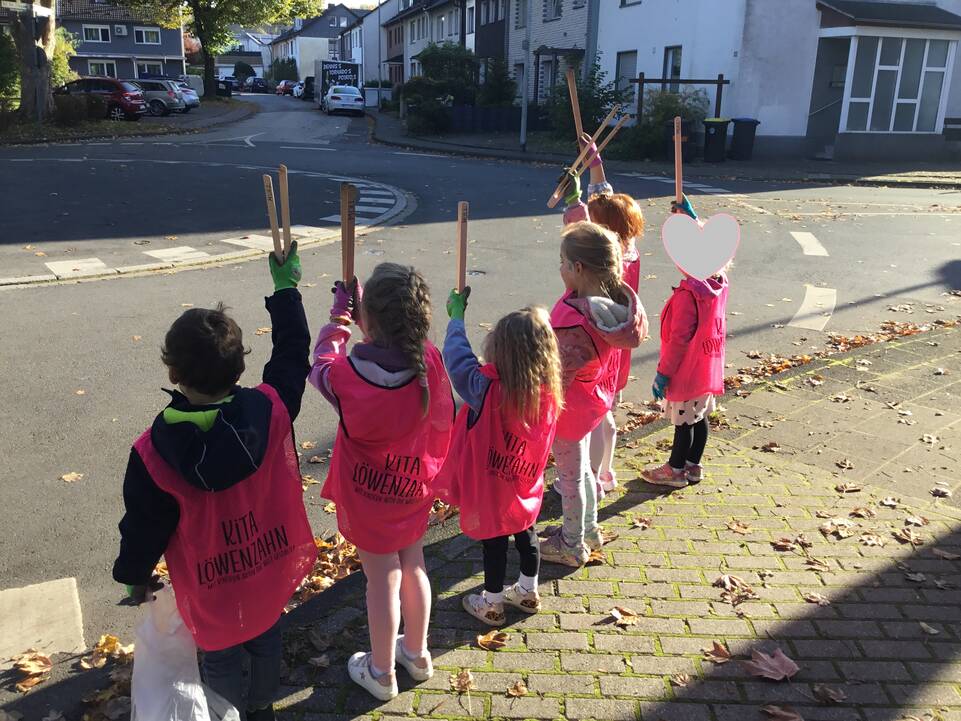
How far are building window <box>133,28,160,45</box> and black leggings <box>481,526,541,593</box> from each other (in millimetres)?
75030

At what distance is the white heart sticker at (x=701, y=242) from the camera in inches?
156

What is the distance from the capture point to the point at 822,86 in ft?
82.9

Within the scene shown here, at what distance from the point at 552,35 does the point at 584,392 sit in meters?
35.2

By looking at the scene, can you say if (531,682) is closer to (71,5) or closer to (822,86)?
Result: (822,86)

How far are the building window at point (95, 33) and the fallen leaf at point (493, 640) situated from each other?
74546 mm

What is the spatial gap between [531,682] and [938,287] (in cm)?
892

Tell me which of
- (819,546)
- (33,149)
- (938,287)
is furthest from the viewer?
(33,149)

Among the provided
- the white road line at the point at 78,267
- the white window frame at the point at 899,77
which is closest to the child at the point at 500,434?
the white road line at the point at 78,267

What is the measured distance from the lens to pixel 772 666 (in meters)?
3.11

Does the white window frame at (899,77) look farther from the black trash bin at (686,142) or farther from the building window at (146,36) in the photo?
the building window at (146,36)

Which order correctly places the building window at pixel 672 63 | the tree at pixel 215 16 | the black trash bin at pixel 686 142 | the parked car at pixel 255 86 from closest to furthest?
the black trash bin at pixel 686 142, the building window at pixel 672 63, the tree at pixel 215 16, the parked car at pixel 255 86

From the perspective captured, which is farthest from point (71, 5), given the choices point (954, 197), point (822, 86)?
point (954, 197)

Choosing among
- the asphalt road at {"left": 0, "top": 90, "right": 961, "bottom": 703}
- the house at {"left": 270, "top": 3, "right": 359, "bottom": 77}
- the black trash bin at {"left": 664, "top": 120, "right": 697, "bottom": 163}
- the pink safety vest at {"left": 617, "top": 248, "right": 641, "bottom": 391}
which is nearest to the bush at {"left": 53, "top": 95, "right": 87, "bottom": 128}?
the asphalt road at {"left": 0, "top": 90, "right": 961, "bottom": 703}

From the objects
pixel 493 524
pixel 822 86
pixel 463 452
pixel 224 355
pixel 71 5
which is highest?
pixel 71 5
